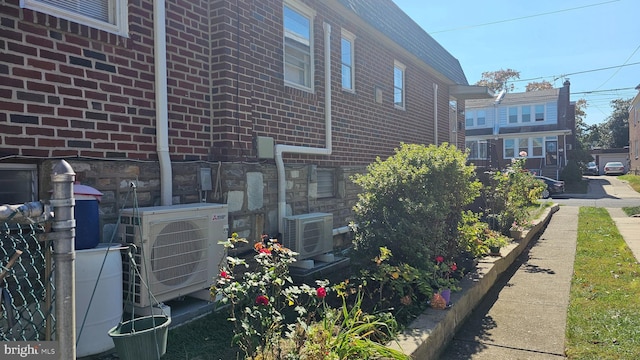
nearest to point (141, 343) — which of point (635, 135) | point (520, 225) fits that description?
point (520, 225)

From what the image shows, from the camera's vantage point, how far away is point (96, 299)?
3.07 m

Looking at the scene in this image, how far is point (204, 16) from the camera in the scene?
487 centimetres

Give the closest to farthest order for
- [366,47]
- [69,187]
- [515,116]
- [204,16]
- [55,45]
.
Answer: [69,187] < [55,45] < [204,16] < [366,47] < [515,116]

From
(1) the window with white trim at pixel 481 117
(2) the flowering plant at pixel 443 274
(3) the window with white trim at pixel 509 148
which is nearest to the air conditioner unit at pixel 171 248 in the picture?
(2) the flowering plant at pixel 443 274

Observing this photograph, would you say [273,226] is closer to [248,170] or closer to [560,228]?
[248,170]

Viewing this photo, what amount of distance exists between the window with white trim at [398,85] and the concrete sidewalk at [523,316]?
440 cm

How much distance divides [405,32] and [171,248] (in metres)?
8.40

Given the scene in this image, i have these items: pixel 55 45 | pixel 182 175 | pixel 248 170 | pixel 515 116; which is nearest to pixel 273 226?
pixel 248 170

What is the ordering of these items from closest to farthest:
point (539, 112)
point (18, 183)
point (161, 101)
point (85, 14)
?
point (18, 183) < point (85, 14) < point (161, 101) < point (539, 112)

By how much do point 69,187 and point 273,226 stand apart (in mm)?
4193

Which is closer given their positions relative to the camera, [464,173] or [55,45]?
[55,45]

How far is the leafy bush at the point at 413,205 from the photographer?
172 inches

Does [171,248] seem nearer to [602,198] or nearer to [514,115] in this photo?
[602,198]

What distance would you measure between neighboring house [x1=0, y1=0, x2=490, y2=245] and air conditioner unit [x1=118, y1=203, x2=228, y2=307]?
487 millimetres
